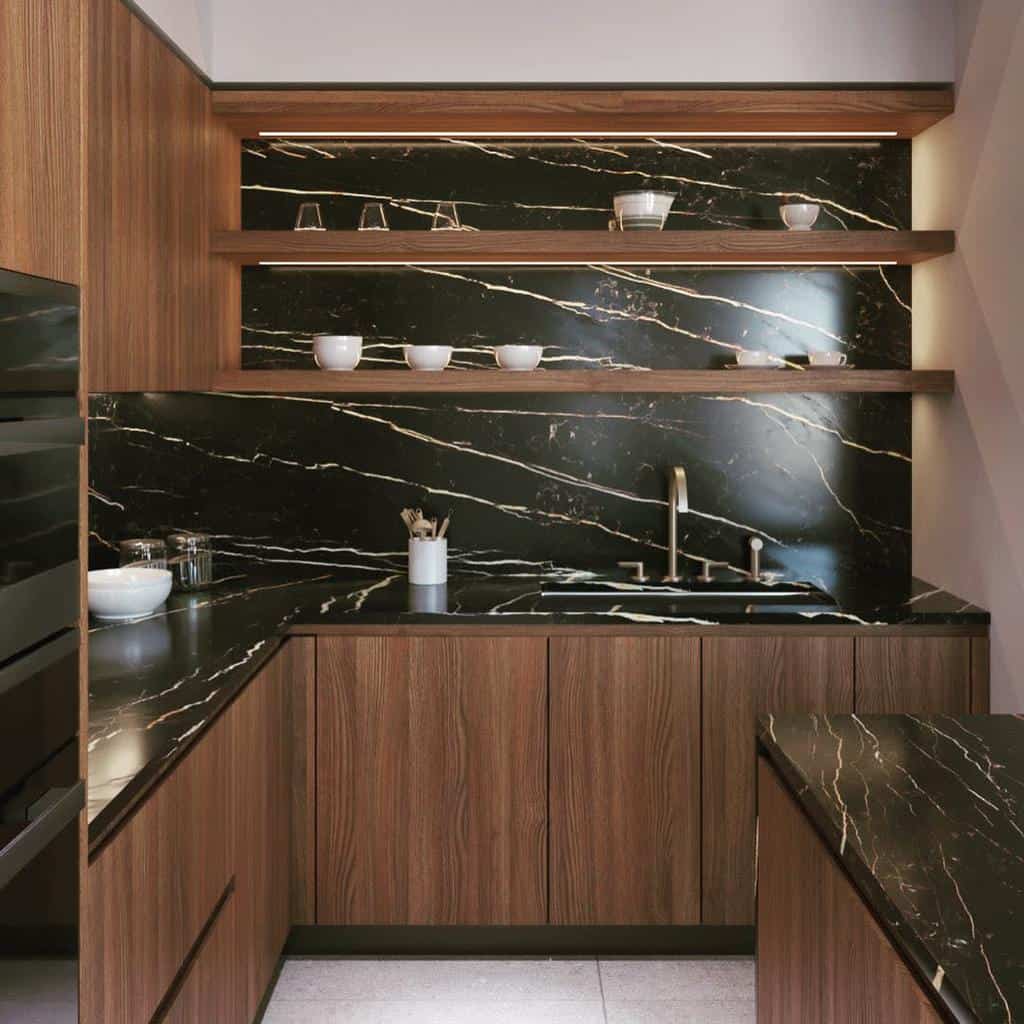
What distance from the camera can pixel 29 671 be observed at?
1.19 metres

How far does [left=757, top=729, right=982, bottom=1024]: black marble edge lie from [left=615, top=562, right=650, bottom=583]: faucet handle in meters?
1.79

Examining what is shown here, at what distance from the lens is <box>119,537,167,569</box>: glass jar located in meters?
3.34

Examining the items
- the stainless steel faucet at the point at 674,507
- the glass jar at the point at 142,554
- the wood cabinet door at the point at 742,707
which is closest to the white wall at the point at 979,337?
the wood cabinet door at the point at 742,707

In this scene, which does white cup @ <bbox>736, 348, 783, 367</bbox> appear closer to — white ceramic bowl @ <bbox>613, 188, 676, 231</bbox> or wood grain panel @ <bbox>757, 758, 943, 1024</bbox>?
white ceramic bowl @ <bbox>613, 188, 676, 231</bbox>

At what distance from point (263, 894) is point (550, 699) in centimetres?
85

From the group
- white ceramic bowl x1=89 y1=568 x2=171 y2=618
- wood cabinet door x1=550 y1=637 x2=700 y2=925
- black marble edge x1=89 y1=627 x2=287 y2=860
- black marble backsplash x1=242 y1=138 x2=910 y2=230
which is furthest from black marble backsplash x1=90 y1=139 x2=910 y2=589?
black marble edge x1=89 y1=627 x2=287 y2=860

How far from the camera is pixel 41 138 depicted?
1.24 m

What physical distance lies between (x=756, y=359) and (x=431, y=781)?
59.2 inches

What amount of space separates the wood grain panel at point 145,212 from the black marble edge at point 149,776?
680 mm

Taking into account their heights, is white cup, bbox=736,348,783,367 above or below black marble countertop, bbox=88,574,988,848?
above

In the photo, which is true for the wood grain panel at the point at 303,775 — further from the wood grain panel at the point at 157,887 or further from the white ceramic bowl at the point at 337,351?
the white ceramic bowl at the point at 337,351

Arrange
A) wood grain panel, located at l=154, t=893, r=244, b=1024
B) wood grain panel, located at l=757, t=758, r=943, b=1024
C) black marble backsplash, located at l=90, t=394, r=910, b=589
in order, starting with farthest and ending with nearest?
1. black marble backsplash, located at l=90, t=394, r=910, b=589
2. wood grain panel, located at l=154, t=893, r=244, b=1024
3. wood grain panel, located at l=757, t=758, r=943, b=1024

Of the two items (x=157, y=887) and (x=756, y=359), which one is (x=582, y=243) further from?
(x=157, y=887)

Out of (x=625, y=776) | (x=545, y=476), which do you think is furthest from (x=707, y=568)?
(x=625, y=776)
